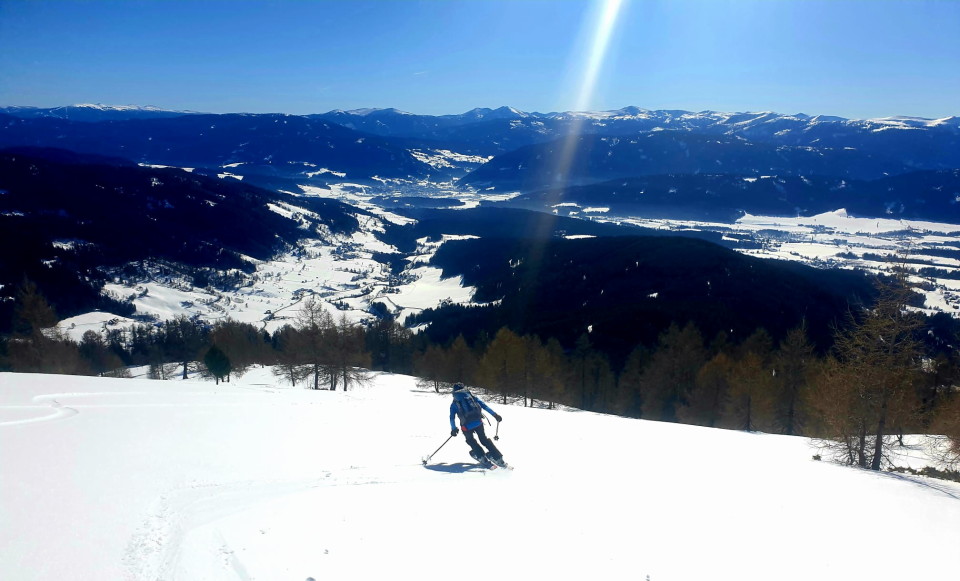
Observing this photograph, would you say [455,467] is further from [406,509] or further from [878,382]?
[878,382]

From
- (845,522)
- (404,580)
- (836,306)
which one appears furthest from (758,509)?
(836,306)

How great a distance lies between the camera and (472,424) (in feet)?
47.0

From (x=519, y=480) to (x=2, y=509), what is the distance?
31.6ft

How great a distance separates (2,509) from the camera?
25.9ft

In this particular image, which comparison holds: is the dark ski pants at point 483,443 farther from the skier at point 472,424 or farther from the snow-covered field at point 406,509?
the snow-covered field at point 406,509

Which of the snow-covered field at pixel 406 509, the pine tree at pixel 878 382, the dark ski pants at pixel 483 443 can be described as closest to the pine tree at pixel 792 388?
the pine tree at pixel 878 382

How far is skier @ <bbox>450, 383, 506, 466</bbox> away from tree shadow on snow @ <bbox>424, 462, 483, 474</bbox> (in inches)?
17.8

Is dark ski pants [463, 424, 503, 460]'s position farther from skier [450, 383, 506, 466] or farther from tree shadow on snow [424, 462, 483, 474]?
tree shadow on snow [424, 462, 483, 474]

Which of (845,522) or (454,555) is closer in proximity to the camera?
(454,555)

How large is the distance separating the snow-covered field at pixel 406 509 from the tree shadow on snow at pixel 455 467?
181 mm

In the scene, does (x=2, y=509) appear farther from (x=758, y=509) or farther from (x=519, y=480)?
(x=758, y=509)

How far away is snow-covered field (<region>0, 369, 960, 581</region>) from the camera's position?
7.61 metres

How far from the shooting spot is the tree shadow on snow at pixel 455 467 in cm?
1312

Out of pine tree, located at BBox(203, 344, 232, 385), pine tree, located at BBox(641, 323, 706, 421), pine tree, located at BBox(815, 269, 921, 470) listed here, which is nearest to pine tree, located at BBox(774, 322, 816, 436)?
pine tree, located at BBox(641, 323, 706, 421)
